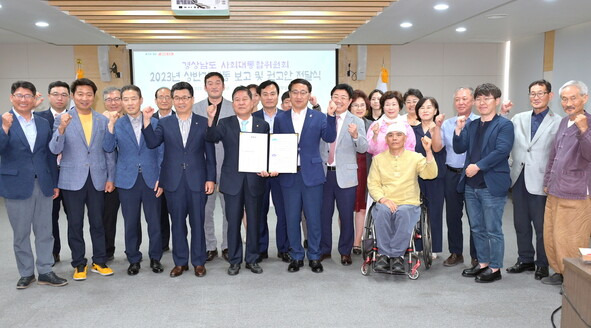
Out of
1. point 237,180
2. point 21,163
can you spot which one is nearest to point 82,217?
point 21,163

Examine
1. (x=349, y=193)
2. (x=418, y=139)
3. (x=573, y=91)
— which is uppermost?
(x=573, y=91)

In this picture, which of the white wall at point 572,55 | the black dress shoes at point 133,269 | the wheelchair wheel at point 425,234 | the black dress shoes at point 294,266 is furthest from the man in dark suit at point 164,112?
the white wall at point 572,55

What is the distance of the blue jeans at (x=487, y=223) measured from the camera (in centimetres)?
403

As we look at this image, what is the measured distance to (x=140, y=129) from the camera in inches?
163

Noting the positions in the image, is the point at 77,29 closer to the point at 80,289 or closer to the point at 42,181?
the point at 42,181

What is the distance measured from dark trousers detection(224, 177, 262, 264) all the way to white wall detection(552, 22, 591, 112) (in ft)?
17.7

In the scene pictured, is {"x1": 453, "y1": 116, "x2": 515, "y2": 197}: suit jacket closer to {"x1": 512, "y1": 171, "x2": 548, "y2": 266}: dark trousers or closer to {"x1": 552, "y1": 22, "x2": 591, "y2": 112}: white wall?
{"x1": 512, "y1": 171, "x2": 548, "y2": 266}: dark trousers

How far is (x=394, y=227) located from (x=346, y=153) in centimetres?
74

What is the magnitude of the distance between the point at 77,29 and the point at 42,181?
387cm

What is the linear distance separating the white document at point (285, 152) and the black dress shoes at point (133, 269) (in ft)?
4.76

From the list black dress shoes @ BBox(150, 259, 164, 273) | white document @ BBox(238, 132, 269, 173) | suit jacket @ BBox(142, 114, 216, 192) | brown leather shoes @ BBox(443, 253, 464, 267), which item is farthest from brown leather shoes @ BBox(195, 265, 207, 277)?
brown leather shoes @ BBox(443, 253, 464, 267)

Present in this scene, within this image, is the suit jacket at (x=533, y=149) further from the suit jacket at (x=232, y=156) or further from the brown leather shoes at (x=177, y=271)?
the brown leather shoes at (x=177, y=271)

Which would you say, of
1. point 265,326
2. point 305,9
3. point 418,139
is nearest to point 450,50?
point 305,9

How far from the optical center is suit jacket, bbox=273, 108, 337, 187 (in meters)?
4.16
